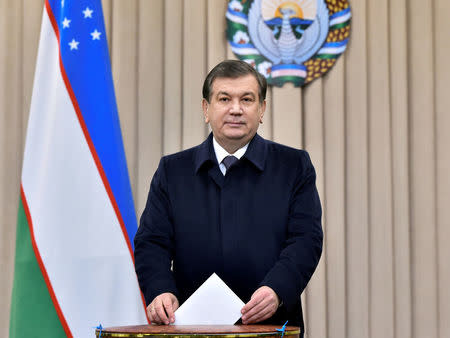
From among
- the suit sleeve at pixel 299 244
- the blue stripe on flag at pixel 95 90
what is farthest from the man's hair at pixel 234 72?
the blue stripe on flag at pixel 95 90

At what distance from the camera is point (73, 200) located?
116 inches

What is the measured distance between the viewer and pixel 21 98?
3.51 meters

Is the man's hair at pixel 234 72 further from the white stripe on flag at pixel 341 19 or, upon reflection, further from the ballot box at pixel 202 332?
the white stripe on flag at pixel 341 19

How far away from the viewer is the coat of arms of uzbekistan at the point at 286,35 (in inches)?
137

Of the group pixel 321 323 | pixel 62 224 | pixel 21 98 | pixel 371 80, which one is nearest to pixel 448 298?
pixel 321 323

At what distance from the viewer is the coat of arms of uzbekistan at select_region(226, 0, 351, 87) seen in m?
3.47

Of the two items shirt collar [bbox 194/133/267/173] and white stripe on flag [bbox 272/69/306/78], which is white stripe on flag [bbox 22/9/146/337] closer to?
shirt collar [bbox 194/133/267/173]

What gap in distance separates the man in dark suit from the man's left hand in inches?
3.7

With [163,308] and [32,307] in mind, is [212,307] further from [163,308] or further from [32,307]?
[32,307]

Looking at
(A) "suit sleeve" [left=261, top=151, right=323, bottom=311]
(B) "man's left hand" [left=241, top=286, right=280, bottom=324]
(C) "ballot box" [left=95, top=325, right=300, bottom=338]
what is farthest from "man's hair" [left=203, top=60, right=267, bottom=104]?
(C) "ballot box" [left=95, top=325, right=300, bottom=338]

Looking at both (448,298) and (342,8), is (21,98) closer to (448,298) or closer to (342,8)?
(342,8)

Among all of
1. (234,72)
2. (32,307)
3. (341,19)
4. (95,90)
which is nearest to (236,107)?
(234,72)

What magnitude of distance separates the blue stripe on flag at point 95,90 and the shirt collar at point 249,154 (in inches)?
36.2

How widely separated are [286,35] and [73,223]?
4.87ft
